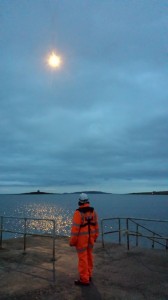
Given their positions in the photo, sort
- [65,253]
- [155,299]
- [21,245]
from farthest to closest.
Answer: [21,245], [65,253], [155,299]

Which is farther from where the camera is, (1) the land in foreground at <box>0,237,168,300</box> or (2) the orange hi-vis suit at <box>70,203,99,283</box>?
(2) the orange hi-vis suit at <box>70,203,99,283</box>

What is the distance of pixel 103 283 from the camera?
253 inches

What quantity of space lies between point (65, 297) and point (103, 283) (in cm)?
104

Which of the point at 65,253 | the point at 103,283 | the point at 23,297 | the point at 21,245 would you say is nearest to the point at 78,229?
the point at 103,283

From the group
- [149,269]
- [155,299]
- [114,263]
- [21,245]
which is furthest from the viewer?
[21,245]

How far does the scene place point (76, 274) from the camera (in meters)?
7.09

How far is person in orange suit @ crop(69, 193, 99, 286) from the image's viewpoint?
643 cm

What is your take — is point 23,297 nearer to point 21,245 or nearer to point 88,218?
point 88,218

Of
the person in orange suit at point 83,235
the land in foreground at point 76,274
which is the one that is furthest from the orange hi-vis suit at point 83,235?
the land in foreground at point 76,274

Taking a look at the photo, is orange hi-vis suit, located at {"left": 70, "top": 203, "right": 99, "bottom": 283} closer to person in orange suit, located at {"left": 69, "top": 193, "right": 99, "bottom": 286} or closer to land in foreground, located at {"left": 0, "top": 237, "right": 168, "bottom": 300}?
person in orange suit, located at {"left": 69, "top": 193, "right": 99, "bottom": 286}

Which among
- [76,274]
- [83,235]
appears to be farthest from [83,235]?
[76,274]

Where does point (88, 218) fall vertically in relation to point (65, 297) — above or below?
above

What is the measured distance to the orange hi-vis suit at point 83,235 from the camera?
646cm

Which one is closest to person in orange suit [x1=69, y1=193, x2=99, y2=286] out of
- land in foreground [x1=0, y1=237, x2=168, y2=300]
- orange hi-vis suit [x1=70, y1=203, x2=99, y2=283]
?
orange hi-vis suit [x1=70, y1=203, x2=99, y2=283]
